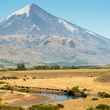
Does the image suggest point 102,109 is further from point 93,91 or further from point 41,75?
point 41,75

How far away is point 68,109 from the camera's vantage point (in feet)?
222

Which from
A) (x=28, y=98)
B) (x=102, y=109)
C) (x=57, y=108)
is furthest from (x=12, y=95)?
(x=102, y=109)

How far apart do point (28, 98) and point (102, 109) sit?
34.9m

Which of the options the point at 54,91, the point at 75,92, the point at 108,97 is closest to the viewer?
the point at 108,97

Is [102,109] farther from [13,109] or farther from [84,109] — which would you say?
[13,109]

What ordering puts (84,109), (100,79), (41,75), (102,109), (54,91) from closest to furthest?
(102,109)
(84,109)
(54,91)
(100,79)
(41,75)

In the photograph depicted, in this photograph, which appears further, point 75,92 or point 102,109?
point 75,92

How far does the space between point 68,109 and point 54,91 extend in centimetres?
5077

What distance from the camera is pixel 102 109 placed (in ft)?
202

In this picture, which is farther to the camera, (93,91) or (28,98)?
(93,91)

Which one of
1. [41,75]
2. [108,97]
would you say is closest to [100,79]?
[108,97]

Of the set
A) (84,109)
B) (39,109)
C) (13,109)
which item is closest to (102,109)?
(84,109)

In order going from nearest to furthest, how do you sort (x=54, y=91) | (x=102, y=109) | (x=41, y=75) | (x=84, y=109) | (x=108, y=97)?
(x=102, y=109)
(x=84, y=109)
(x=108, y=97)
(x=54, y=91)
(x=41, y=75)

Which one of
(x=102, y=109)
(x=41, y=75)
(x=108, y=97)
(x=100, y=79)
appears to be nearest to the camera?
(x=102, y=109)
